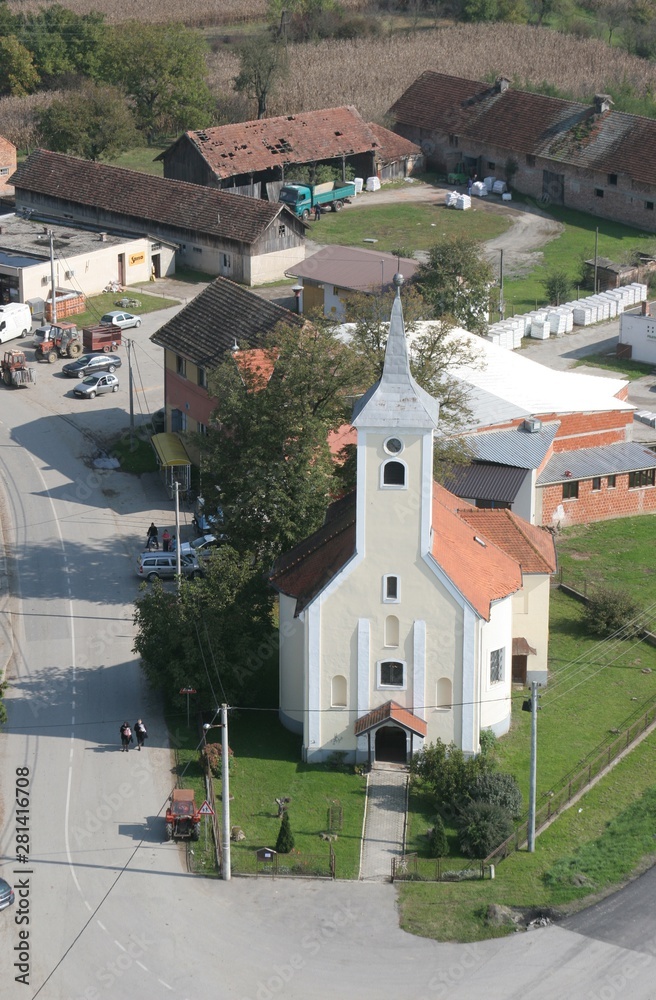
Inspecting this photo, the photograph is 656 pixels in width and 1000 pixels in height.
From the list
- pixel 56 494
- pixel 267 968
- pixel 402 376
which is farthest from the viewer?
pixel 56 494

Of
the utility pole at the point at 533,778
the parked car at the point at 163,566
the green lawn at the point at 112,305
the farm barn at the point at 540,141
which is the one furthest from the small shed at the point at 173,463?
the farm barn at the point at 540,141

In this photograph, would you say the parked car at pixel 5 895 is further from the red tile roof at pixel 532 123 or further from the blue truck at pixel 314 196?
the red tile roof at pixel 532 123

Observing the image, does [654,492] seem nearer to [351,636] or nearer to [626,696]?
[626,696]

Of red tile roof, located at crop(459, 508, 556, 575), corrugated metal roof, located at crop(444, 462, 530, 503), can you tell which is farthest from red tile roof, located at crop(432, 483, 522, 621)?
corrugated metal roof, located at crop(444, 462, 530, 503)

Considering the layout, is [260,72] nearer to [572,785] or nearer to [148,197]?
[148,197]

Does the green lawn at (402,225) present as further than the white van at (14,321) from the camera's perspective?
Yes

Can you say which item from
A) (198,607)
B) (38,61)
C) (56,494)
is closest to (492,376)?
(56,494)
